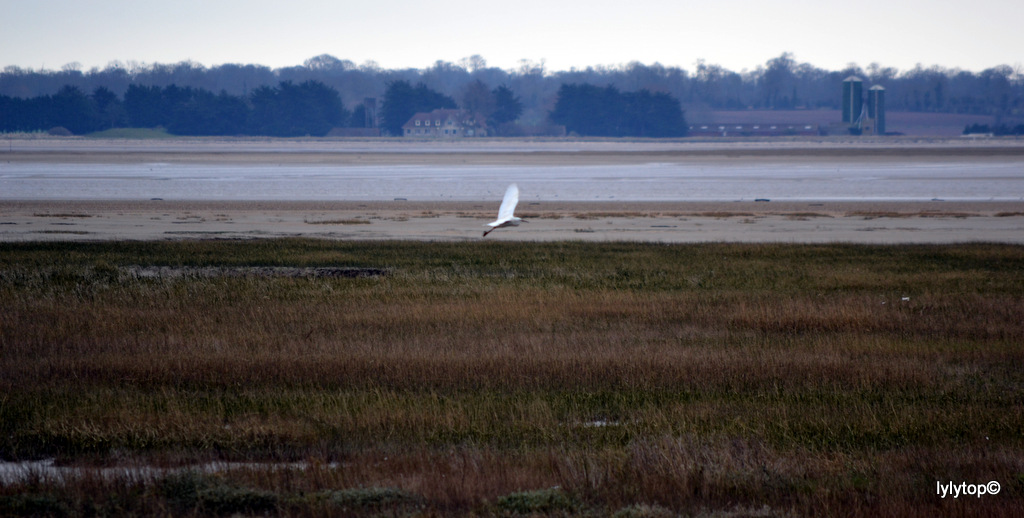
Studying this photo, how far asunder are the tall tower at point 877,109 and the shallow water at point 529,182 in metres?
92.9

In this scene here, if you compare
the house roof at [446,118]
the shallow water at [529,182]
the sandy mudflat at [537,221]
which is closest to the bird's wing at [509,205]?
the sandy mudflat at [537,221]

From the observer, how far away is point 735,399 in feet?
29.0

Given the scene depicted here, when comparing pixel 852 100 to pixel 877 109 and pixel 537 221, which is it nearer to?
pixel 877 109

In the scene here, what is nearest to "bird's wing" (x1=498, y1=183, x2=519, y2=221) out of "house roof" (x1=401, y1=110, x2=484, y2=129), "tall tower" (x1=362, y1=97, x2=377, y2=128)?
"house roof" (x1=401, y1=110, x2=484, y2=129)

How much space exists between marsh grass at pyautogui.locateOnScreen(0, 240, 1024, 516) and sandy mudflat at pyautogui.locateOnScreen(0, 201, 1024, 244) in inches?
371

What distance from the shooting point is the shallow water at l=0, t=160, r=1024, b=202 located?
45.2 metres

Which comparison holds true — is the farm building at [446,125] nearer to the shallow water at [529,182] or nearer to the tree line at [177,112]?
the tree line at [177,112]

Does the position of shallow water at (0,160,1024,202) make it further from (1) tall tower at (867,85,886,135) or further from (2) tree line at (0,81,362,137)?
(1) tall tower at (867,85,886,135)

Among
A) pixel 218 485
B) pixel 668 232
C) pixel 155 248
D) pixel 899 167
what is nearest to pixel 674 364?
pixel 218 485

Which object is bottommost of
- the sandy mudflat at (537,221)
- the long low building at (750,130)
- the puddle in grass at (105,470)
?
the sandy mudflat at (537,221)

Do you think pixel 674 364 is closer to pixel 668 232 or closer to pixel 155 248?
pixel 155 248

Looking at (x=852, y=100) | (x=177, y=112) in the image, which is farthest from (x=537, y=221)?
(x=852, y=100)

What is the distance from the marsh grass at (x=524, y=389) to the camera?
6.15 meters

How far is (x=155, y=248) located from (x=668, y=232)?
15.4 meters
